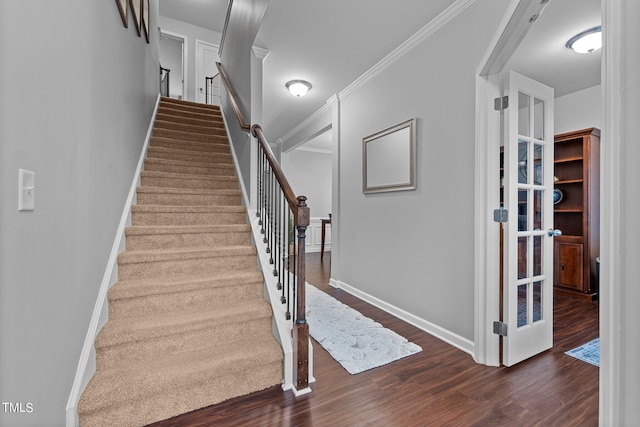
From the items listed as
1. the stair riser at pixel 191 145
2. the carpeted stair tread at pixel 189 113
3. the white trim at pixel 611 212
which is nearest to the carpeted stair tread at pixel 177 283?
the white trim at pixel 611 212

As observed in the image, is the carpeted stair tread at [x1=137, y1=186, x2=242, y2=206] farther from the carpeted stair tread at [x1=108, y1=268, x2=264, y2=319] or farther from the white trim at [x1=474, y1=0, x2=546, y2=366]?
the white trim at [x1=474, y1=0, x2=546, y2=366]

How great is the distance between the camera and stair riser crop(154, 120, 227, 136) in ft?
11.9

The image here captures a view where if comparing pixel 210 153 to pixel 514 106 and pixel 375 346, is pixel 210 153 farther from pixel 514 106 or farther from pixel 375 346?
pixel 514 106

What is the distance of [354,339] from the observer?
2.31 metres

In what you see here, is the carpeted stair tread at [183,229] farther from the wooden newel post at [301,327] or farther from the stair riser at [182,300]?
the wooden newel post at [301,327]

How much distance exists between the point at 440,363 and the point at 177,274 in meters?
1.92

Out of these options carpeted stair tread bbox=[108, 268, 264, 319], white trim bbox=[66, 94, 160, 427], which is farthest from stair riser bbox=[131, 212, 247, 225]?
carpeted stair tread bbox=[108, 268, 264, 319]

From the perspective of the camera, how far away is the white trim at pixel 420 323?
215 centimetres

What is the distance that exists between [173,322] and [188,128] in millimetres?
2873

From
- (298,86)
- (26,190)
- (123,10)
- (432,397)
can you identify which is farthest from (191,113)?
(432,397)

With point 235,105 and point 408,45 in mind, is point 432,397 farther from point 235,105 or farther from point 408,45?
point 235,105

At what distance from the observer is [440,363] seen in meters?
1.98

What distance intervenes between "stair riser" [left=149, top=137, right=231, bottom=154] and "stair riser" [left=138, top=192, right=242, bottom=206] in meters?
0.97

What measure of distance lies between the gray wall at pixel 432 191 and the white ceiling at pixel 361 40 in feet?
0.87
